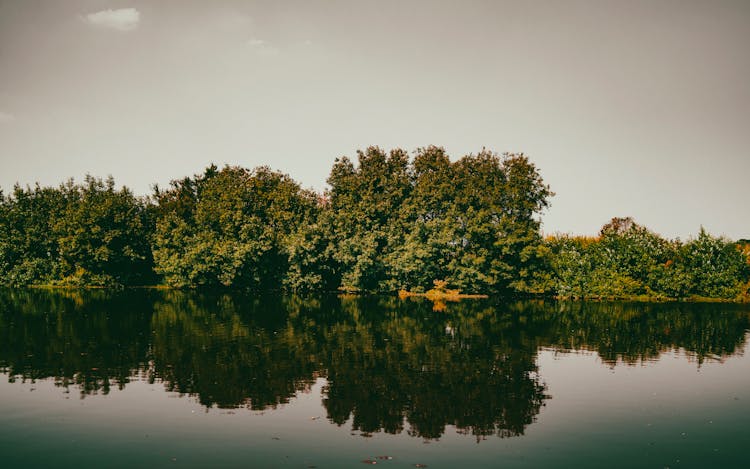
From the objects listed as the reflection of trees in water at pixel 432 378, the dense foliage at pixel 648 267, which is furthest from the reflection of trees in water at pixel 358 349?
the dense foliage at pixel 648 267

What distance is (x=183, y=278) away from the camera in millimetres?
83688

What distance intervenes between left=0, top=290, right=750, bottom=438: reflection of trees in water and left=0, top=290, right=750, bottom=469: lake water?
0.46 ft

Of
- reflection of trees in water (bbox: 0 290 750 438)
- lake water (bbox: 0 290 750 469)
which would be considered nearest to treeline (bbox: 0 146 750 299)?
reflection of trees in water (bbox: 0 290 750 438)

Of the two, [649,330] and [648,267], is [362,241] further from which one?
[649,330]

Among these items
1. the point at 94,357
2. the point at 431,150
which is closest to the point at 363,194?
the point at 431,150

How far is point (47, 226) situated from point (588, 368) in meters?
94.5

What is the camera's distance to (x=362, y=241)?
248 feet

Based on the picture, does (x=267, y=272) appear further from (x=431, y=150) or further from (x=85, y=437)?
(x=85, y=437)

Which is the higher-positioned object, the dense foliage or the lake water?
the dense foliage

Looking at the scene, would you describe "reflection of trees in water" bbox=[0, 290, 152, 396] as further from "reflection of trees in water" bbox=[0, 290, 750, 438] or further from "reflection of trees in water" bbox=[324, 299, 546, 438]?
"reflection of trees in water" bbox=[324, 299, 546, 438]

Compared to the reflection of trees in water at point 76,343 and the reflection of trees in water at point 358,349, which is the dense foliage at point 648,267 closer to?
the reflection of trees in water at point 358,349

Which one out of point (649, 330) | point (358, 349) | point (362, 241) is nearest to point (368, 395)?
point (358, 349)

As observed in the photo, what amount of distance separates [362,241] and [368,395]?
5540 centimetres

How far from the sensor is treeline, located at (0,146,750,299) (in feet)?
223
